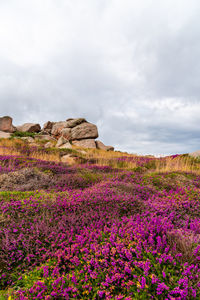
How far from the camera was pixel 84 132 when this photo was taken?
3416cm

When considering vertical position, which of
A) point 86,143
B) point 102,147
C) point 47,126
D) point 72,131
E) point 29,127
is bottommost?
point 102,147

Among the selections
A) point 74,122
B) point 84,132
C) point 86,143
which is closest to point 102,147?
point 86,143

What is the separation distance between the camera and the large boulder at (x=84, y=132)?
3391 centimetres

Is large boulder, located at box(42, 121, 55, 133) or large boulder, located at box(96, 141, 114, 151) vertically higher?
large boulder, located at box(42, 121, 55, 133)

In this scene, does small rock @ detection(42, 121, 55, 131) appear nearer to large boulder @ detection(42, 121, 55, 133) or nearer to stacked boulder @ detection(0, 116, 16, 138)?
large boulder @ detection(42, 121, 55, 133)

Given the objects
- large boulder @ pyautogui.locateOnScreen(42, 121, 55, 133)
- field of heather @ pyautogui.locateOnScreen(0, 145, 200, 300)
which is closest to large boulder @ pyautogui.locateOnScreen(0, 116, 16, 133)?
large boulder @ pyautogui.locateOnScreen(42, 121, 55, 133)

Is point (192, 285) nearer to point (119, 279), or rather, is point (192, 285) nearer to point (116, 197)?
point (119, 279)

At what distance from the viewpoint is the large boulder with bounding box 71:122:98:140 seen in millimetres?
33906

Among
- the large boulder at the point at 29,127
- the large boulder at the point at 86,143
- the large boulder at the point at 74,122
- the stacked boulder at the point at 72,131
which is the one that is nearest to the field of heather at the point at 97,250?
the large boulder at the point at 86,143

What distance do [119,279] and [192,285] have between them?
80cm

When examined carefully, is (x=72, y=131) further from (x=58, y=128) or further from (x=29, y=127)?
(x=29, y=127)

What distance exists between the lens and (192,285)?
A: 197 centimetres

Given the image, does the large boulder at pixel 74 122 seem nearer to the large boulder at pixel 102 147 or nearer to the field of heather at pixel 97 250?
the large boulder at pixel 102 147

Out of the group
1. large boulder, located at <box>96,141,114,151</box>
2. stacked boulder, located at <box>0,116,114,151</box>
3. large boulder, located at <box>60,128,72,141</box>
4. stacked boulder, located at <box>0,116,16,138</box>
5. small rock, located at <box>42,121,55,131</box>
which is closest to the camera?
stacked boulder, located at <box>0,116,114,151</box>
